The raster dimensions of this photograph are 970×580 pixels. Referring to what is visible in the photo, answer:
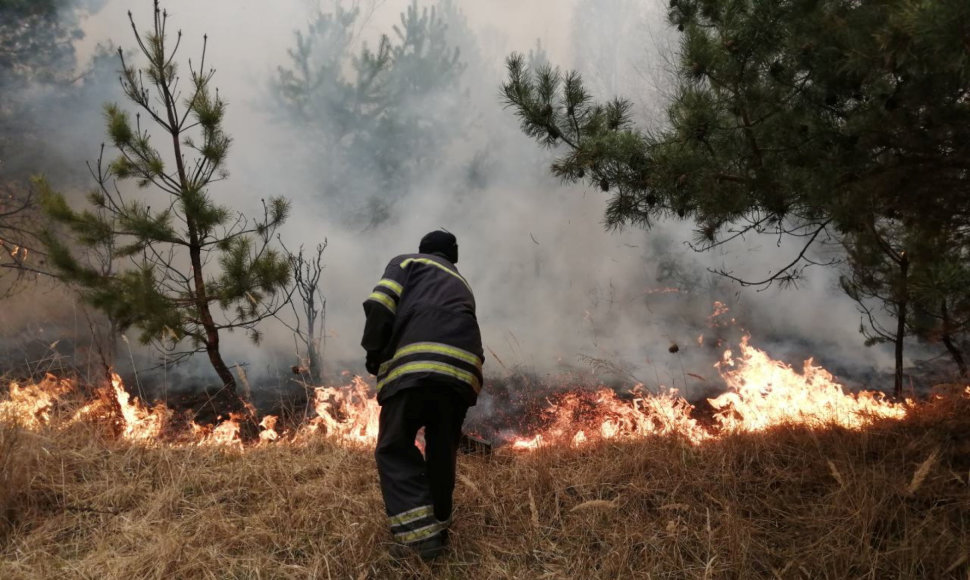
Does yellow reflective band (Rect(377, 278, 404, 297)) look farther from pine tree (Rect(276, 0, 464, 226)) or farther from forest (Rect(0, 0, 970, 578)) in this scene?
pine tree (Rect(276, 0, 464, 226))

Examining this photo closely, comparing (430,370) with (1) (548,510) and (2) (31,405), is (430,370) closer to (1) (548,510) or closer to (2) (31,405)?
(1) (548,510)

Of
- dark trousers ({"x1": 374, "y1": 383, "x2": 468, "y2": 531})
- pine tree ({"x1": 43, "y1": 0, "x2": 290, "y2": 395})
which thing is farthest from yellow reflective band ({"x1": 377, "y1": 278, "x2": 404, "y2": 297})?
pine tree ({"x1": 43, "y1": 0, "x2": 290, "y2": 395})

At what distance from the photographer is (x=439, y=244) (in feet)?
11.7

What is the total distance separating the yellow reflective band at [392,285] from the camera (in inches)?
125

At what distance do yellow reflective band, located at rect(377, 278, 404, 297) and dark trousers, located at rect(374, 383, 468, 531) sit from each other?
1.76 ft

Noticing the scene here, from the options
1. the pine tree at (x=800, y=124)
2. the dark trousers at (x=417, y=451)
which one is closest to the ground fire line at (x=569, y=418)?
the pine tree at (x=800, y=124)

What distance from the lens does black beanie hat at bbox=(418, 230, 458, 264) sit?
3.56 m

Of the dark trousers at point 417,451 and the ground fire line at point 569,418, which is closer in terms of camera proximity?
the dark trousers at point 417,451

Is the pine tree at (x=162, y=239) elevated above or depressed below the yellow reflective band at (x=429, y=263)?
above

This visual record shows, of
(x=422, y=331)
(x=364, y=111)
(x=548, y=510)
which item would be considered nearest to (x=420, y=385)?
(x=422, y=331)

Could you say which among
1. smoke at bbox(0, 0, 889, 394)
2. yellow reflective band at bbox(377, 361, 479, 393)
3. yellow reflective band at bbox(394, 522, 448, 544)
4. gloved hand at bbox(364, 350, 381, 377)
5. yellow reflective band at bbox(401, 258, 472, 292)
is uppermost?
smoke at bbox(0, 0, 889, 394)

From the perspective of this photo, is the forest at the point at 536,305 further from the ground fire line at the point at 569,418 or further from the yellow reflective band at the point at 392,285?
the yellow reflective band at the point at 392,285

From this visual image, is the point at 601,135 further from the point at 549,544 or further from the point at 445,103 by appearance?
the point at 445,103

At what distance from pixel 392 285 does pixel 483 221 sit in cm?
944
